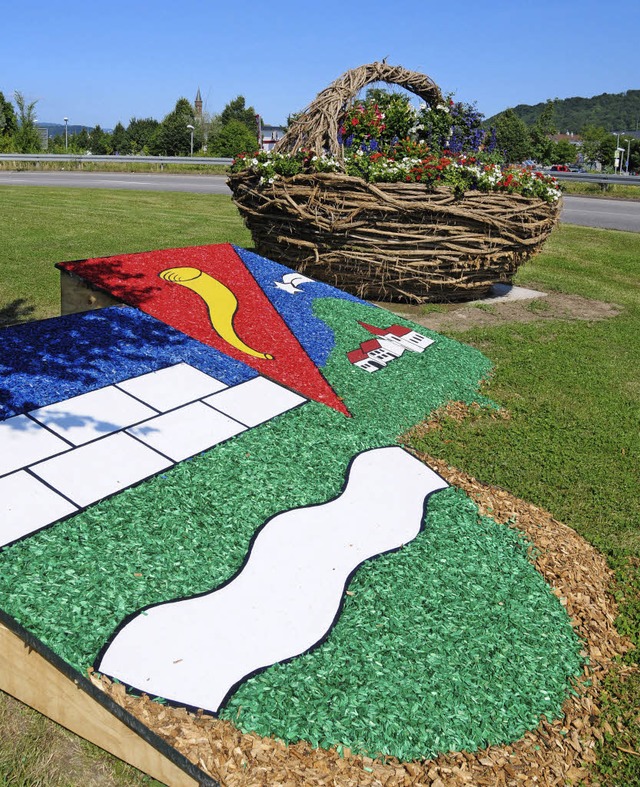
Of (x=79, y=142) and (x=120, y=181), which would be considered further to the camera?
(x=79, y=142)

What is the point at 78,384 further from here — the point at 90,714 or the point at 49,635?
the point at 90,714

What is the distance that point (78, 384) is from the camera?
180 inches

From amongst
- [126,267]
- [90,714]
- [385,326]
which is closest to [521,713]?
[90,714]

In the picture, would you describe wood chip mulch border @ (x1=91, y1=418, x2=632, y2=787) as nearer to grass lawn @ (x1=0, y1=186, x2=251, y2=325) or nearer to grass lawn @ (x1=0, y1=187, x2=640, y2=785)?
grass lawn @ (x1=0, y1=187, x2=640, y2=785)

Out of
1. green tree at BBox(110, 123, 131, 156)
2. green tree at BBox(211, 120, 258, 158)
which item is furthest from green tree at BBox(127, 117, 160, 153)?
green tree at BBox(211, 120, 258, 158)

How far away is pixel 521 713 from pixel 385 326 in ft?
15.8

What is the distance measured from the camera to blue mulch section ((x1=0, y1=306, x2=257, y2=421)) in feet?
14.5

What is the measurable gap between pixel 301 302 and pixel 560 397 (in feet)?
9.32

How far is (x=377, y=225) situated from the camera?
7797 millimetres

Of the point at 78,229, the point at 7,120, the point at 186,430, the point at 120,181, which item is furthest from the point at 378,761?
the point at 7,120

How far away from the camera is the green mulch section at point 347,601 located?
258cm

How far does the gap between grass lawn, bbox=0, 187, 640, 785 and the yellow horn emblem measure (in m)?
1.72

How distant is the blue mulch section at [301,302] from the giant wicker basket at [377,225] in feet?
1.86

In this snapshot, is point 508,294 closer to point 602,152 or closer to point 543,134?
point 543,134
